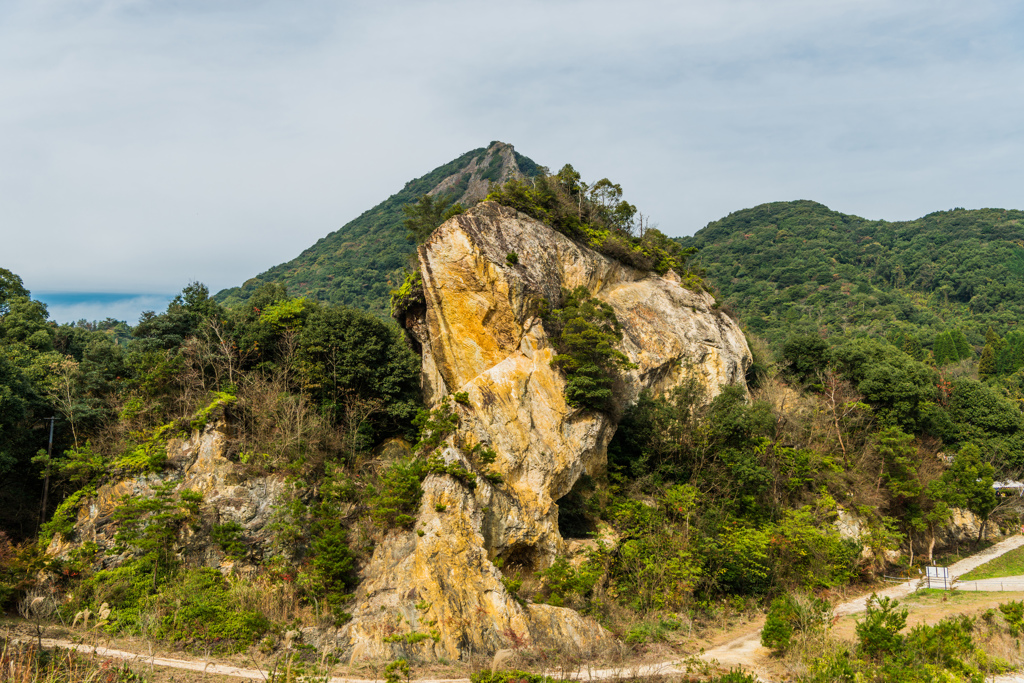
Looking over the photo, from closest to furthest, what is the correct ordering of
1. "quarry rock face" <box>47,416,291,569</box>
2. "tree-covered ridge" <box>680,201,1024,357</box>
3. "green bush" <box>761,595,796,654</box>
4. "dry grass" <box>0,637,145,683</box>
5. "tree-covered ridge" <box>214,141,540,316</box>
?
"dry grass" <box>0,637,145,683</box>
"green bush" <box>761,595,796,654</box>
"quarry rock face" <box>47,416,291,569</box>
"tree-covered ridge" <box>214,141,540,316</box>
"tree-covered ridge" <box>680,201,1024,357</box>

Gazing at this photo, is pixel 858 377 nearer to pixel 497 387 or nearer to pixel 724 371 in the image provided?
pixel 724 371

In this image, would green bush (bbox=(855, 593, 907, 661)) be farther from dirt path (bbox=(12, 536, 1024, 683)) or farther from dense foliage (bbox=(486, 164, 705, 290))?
dense foliage (bbox=(486, 164, 705, 290))

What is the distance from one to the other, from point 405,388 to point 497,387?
5.92m

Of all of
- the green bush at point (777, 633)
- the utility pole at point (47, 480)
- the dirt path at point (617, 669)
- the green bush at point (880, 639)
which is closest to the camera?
the dirt path at point (617, 669)

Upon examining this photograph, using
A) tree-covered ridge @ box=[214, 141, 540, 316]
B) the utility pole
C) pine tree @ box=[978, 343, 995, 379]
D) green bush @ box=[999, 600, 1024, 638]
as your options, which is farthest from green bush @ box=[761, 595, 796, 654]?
pine tree @ box=[978, 343, 995, 379]

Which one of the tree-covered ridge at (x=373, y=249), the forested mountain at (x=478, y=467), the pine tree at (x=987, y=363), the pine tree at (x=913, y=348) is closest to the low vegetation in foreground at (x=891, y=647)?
the forested mountain at (x=478, y=467)

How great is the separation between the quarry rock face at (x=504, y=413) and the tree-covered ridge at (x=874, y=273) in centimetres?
3314

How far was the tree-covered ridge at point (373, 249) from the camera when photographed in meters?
60.5

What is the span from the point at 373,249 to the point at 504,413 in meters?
A: 56.5

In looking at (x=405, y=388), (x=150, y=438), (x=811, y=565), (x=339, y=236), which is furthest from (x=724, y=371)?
(x=339, y=236)

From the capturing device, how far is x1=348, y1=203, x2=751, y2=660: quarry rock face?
560 inches

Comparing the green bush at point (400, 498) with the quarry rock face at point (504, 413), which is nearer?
the quarry rock face at point (504, 413)

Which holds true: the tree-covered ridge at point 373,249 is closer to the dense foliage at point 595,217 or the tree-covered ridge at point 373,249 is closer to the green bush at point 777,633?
the dense foliage at point 595,217

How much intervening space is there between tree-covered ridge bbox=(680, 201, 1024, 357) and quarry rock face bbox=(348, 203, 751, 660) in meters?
33.1
